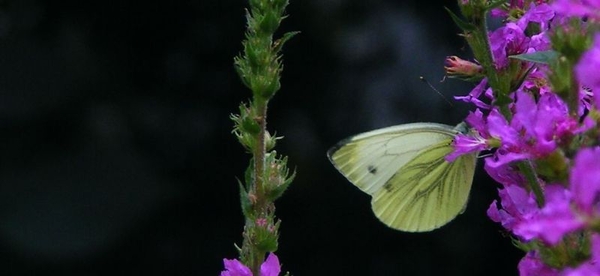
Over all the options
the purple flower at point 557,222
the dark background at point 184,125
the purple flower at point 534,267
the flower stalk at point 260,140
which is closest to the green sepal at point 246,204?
the flower stalk at point 260,140

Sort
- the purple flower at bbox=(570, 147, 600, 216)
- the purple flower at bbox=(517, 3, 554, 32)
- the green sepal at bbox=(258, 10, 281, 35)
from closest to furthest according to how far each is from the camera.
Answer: the purple flower at bbox=(570, 147, 600, 216)
the purple flower at bbox=(517, 3, 554, 32)
the green sepal at bbox=(258, 10, 281, 35)

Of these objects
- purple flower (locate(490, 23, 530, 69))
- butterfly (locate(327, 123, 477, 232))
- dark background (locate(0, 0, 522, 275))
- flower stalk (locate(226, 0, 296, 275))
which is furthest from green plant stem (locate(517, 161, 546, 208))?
dark background (locate(0, 0, 522, 275))

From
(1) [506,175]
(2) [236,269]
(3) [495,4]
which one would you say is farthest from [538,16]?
(2) [236,269]

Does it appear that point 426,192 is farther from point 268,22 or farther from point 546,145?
point 546,145

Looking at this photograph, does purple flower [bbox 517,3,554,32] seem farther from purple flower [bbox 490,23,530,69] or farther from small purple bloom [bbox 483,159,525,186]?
small purple bloom [bbox 483,159,525,186]

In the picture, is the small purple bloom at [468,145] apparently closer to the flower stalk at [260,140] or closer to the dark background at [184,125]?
the flower stalk at [260,140]

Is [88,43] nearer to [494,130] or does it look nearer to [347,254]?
[347,254]
